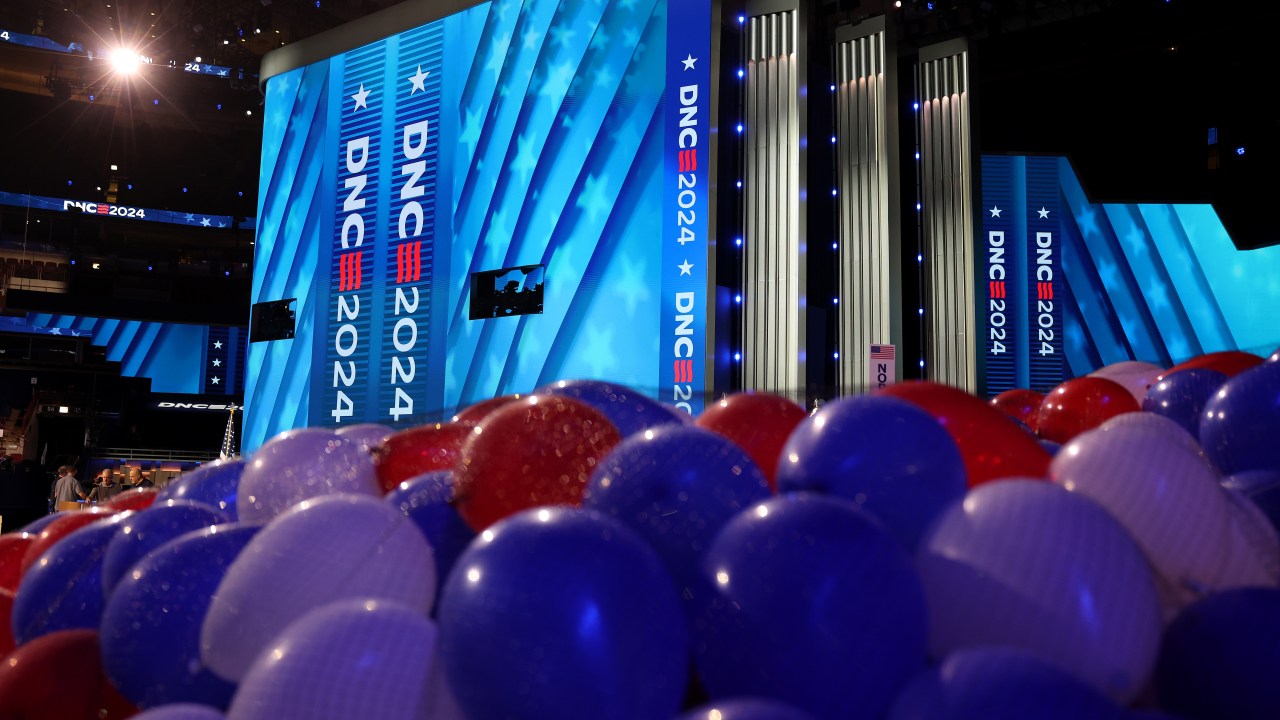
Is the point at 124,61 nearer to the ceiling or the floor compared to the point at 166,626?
nearer to the ceiling

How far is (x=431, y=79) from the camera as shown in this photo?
26.0ft

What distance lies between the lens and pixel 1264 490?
211 centimetres

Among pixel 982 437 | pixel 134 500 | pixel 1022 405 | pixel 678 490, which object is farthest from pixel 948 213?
pixel 678 490

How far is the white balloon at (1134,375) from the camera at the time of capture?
3139 mm

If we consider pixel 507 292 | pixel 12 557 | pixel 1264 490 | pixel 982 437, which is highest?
pixel 507 292

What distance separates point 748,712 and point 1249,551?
108 centimetres

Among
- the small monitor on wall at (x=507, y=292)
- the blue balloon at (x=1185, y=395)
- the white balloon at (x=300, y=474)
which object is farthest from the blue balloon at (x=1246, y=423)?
the small monitor on wall at (x=507, y=292)

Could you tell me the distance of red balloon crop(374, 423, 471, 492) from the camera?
2457 mm

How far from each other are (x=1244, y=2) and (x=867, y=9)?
323 cm

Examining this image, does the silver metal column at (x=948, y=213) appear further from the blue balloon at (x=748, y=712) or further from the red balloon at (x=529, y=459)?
the blue balloon at (x=748, y=712)

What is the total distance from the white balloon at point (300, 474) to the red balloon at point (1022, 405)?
1.84m

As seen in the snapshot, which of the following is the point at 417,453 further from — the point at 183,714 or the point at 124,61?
the point at 124,61

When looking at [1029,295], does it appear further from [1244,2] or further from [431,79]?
[431,79]

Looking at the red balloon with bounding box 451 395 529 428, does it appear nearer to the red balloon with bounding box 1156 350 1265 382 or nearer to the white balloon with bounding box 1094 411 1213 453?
the white balloon with bounding box 1094 411 1213 453
